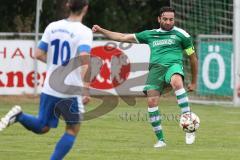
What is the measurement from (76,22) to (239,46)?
44.3ft

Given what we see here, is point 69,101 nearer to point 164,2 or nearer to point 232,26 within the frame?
point 232,26

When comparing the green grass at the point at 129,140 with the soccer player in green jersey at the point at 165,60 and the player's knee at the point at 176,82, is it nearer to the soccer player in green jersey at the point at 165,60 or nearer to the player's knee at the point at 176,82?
the soccer player in green jersey at the point at 165,60

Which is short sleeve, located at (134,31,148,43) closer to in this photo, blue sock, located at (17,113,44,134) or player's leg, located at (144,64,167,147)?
player's leg, located at (144,64,167,147)

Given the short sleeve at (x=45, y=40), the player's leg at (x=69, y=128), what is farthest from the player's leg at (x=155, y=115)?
the short sleeve at (x=45, y=40)

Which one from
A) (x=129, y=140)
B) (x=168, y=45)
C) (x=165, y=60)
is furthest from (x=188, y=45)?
(x=129, y=140)

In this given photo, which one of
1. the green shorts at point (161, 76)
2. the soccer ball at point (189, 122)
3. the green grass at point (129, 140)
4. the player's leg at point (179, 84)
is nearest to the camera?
the green grass at point (129, 140)

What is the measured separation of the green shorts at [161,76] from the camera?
13148 mm

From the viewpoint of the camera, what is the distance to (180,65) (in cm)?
1336

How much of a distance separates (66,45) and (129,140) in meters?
4.53

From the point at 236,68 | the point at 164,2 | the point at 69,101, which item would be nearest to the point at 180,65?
the point at 69,101

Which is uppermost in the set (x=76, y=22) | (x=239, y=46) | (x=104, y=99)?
(x=76, y=22)

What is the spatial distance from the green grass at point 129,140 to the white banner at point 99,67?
373cm

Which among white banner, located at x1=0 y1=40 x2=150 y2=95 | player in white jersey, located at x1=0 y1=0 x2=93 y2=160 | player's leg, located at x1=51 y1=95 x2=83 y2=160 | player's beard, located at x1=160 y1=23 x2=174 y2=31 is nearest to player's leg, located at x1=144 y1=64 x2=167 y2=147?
player's beard, located at x1=160 y1=23 x2=174 y2=31

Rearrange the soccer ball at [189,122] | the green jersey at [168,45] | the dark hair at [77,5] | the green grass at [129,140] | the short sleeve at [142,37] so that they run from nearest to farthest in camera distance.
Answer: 1. the dark hair at [77,5]
2. the green grass at [129,140]
3. the soccer ball at [189,122]
4. the green jersey at [168,45]
5. the short sleeve at [142,37]
